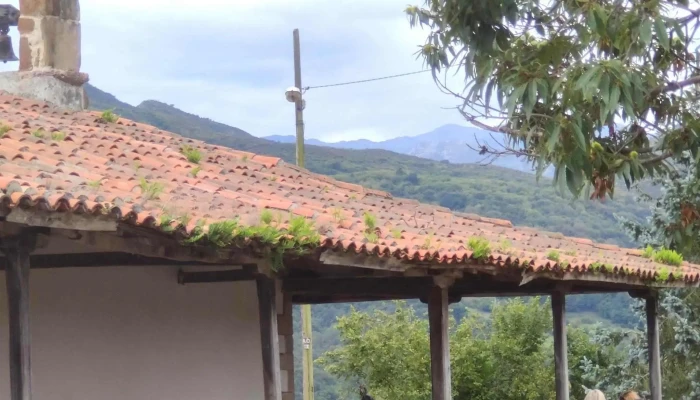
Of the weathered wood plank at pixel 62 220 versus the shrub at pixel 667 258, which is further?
the shrub at pixel 667 258

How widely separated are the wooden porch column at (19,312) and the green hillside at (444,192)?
2299cm

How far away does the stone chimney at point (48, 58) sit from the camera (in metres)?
9.26

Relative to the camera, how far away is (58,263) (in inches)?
217

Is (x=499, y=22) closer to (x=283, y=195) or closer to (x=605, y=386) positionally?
(x=283, y=195)

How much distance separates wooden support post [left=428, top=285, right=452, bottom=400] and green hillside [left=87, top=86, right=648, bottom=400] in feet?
67.2

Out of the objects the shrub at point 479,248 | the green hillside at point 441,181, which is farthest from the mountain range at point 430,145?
the shrub at point 479,248

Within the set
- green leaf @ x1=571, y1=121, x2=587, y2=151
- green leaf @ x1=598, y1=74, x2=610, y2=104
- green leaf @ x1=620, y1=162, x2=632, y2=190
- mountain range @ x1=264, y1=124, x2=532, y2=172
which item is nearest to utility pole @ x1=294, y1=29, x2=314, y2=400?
green leaf @ x1=620, y1=162, x2=632, y2=190

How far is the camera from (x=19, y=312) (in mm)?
4336

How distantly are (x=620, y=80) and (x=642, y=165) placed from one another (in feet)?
5.44

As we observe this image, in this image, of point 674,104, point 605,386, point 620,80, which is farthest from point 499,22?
point 605,386

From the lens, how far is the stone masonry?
8344mm

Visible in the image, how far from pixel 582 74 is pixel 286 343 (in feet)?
15.9

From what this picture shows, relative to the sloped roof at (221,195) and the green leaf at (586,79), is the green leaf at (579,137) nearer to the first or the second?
the green leaf at (586,79)

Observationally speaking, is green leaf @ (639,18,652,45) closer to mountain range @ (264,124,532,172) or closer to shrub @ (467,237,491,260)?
shrub @ (467,237,491,260)
